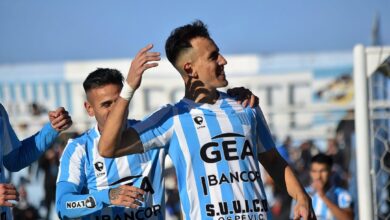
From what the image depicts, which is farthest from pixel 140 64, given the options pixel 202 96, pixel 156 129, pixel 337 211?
pixel 337 211

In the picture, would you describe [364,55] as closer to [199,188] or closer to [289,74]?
[199,188]

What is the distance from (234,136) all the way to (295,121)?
994 cm

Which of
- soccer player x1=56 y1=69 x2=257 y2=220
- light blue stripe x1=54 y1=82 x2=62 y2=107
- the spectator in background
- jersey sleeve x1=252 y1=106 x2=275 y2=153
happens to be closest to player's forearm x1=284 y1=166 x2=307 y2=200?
jersey sleeve x1=252 y1=106 x2=275 y2=153

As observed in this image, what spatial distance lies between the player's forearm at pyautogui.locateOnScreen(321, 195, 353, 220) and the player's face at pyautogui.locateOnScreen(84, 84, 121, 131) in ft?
9.48

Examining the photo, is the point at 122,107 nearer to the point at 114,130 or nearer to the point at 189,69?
the point at 114,130

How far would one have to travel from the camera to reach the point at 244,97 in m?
4.52

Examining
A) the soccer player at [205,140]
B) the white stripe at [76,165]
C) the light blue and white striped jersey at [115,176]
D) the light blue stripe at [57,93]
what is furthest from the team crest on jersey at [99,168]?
the light blue stripe at [57,93]

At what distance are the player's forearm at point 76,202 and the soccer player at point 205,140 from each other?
692 mm

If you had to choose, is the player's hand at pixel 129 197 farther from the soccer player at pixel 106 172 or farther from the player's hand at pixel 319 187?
the player's hand at pixel 319 187

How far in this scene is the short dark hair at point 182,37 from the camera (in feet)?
14.4

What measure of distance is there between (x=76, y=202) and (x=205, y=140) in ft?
3.57

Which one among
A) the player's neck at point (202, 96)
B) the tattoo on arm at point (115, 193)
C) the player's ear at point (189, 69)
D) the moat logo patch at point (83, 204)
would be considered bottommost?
the moat logo patch at point (83, 204)

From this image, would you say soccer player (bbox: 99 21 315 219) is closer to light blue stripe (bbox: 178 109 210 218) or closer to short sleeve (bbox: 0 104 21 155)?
light blue stripe (bbox: 178 109 210 218)

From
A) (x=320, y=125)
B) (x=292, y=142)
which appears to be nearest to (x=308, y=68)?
(x=320, y=125)
